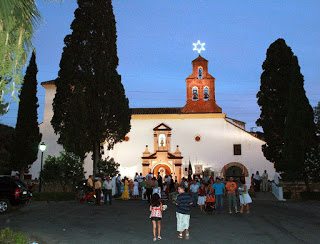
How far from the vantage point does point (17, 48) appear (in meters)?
6.05

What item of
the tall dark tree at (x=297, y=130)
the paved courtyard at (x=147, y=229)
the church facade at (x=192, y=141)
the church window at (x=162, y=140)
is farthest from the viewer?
the church window at (x=162, y=140)

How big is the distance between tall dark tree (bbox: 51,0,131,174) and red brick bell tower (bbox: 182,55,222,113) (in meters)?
13.2

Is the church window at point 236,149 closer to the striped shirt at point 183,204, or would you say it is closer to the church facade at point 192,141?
the church facade at point 192,141

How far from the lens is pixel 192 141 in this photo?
3588 centimetres

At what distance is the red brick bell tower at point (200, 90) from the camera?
36031 mm

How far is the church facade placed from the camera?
34.6m

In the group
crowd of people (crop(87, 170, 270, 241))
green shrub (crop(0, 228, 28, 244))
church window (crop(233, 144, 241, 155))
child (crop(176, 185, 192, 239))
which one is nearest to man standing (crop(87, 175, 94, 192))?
crowd of people (crop(87, 170, 270, 241))

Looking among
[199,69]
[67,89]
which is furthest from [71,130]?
[199,69]

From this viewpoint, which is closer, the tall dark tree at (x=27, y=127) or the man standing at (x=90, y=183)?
the man standing at (x=90, y=183)

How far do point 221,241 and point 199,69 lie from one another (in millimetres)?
29978

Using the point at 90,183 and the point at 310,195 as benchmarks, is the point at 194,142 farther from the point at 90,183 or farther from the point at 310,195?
the point at 90,183

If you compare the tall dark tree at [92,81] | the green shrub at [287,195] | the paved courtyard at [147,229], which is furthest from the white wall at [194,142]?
the paved courtyard at [147,229]

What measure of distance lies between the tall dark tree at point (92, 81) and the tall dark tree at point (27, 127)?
1719 mm

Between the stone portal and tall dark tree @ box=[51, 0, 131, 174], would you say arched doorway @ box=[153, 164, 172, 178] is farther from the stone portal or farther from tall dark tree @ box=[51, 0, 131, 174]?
tall dark tree @ box=[51, 0, 131, 174]
